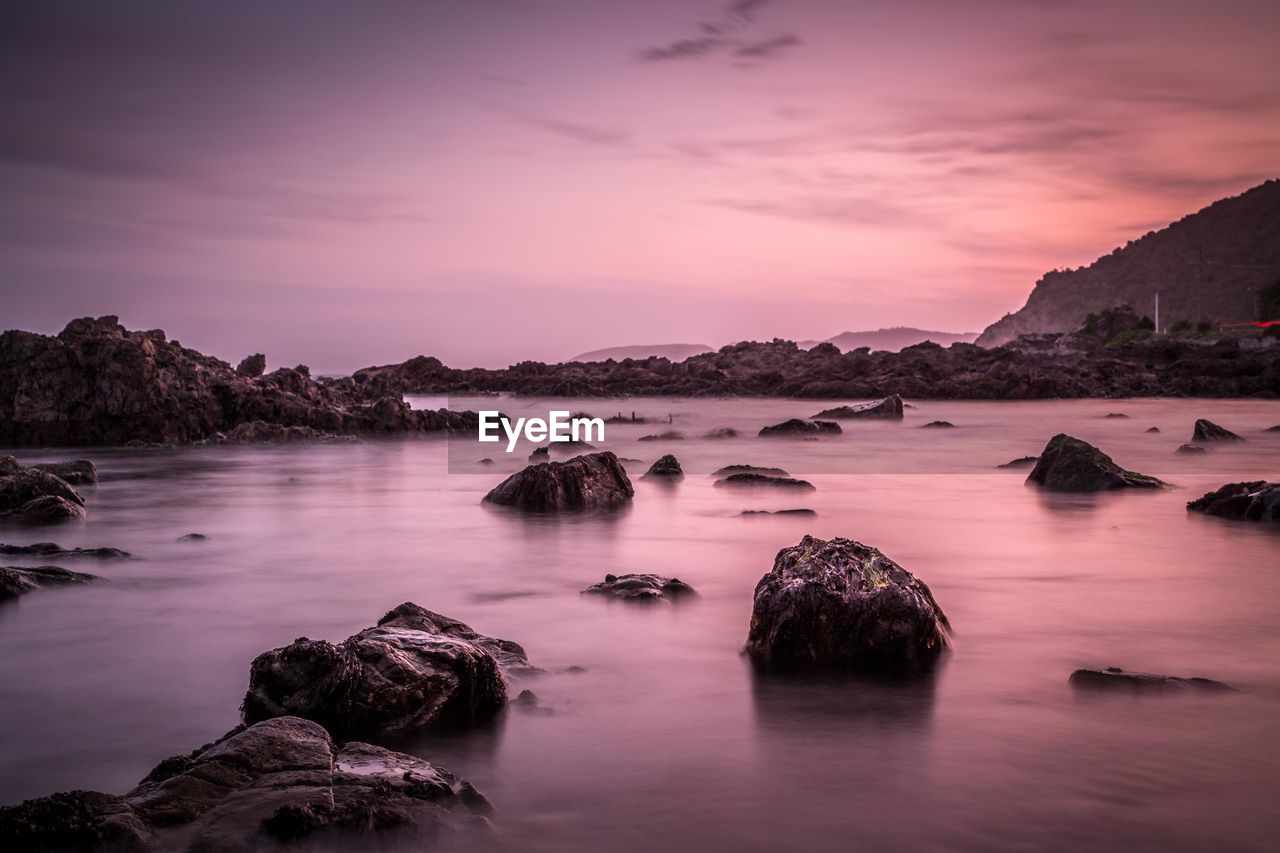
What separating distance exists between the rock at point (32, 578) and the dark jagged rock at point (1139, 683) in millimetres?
6129

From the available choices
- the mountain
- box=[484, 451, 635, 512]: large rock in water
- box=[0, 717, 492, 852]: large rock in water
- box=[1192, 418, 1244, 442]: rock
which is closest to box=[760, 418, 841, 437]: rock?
box=[1192, 418, 1244, 442]: rock

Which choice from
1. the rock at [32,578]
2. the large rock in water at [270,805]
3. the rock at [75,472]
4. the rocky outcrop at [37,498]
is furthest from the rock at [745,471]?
the large rock in water at [270,805]

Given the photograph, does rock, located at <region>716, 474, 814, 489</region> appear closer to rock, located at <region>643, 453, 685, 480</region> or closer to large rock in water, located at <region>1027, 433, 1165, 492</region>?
rock, located at <region>643, 453, 685, 480</region>

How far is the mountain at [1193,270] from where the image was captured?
5271 inches

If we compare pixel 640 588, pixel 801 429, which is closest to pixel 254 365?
pixel 801 429

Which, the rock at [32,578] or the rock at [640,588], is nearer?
the rock at [32,578]

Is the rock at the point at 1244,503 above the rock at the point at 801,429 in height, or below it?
below

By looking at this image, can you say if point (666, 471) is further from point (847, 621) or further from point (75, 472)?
point (847, 621)

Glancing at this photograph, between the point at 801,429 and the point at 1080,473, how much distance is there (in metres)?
10.7

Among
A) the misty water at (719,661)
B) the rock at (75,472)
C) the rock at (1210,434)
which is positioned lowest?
the misty water at (719,661)

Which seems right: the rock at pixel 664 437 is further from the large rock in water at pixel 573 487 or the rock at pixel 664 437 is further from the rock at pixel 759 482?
the large rock in water at pixel 573 487

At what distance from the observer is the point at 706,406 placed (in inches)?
1543

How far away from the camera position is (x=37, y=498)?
1045cm

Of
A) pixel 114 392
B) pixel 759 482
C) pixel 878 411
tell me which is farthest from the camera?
pixel 878 411
